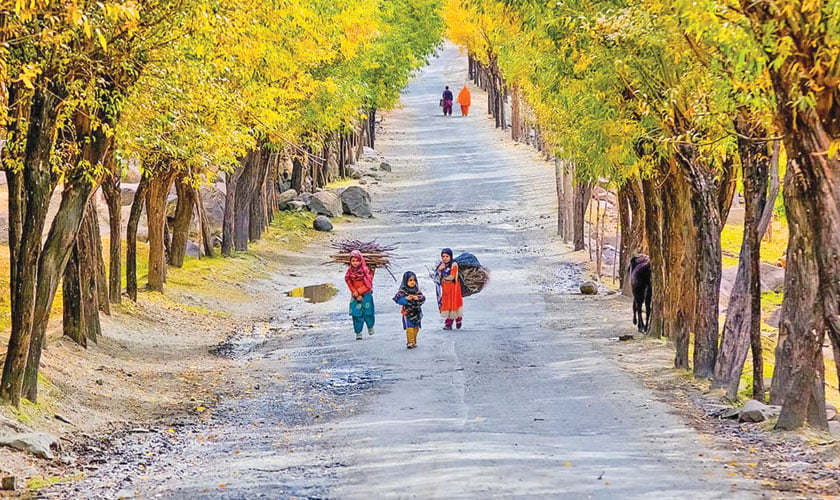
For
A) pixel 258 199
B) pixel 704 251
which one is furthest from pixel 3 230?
pixel 704 251

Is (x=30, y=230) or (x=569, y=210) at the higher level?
(x=569, y=210)

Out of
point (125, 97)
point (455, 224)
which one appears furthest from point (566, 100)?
point (455, 224)

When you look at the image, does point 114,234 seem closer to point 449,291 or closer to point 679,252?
point 449,291

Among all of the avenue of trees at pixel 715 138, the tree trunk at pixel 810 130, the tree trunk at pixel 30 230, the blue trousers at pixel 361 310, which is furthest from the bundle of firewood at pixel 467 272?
the tree trunk at pixel 810 130

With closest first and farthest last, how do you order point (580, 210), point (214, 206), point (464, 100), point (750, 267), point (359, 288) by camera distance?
point (750, 267) → point (359, 288) → point (580, 210) → point (214, 206) → point (464, 100)

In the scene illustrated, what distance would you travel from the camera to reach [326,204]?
43188 mm

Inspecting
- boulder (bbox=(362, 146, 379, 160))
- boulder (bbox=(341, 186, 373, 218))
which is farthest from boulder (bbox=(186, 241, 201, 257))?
boulder (bbox=(362, 146, 379, 160))

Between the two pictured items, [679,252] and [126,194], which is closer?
[679,252]

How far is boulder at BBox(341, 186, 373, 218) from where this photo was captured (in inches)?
1740

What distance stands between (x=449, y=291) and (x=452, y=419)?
7.96 m

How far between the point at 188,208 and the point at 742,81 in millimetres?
19545

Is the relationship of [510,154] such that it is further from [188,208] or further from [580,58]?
[580,58]

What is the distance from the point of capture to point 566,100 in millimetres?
18266

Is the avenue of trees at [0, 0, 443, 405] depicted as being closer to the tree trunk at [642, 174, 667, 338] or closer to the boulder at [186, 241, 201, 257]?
the boulder at [186, 241, 201, 257]
